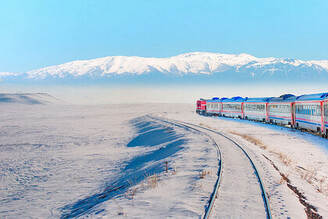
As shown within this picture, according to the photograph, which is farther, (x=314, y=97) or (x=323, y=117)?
(x=314, y=97)

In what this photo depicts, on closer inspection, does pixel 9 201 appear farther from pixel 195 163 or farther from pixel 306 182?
pixel 306 182

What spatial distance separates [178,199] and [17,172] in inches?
582

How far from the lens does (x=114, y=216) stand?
28.2 ft

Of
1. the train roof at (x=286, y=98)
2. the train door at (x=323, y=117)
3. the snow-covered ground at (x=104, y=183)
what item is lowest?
the snow-covered ground at (x=104, y=183)

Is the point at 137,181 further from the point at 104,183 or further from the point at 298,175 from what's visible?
the point at 298,175

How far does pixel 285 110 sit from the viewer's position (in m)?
36.9

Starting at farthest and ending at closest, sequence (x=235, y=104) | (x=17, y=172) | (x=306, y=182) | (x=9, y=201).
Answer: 1. (x=235, y=104)
2. (x=17, y=172)
3. (x=9, y=201)
4. (x=306, y=182)

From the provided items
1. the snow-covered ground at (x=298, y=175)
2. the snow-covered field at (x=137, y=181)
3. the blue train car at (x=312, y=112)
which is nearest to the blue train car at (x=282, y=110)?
the blue train car at (x=312, y=112)

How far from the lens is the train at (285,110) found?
87.3 ft

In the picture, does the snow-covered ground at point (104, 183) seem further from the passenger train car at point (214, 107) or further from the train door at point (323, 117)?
the passenger train car at point (214, 107)

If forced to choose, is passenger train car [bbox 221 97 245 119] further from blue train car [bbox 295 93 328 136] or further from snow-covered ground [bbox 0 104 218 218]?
snow-covered ground [bbox 0 104 218 218]

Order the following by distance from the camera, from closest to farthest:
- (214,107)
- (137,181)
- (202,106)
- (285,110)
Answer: (137,181)
(285,110)
(214,107)
(202,106)

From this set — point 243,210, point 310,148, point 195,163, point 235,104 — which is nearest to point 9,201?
point 195,163

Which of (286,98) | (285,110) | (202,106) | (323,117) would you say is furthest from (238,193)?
(202,106)
